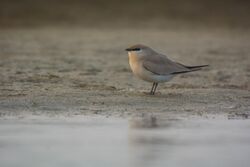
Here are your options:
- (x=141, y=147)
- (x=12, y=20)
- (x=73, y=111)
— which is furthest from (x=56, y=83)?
(x=12, y=20)

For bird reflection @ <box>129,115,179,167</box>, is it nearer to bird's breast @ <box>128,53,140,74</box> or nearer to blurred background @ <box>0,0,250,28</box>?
bird's breast @ <box>128,53,140,74</box>

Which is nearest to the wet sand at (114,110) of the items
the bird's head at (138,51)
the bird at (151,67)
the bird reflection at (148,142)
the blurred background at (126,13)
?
the bird reflection at (148,142)

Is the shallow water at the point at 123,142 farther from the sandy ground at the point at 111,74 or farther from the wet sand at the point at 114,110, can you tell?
the sandy ground at the point at 111,74

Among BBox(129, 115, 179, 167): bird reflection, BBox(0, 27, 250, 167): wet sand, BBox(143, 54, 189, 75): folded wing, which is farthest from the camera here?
BBox(143, 54, 189, 75): folded wing

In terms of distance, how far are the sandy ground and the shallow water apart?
726 millimetres

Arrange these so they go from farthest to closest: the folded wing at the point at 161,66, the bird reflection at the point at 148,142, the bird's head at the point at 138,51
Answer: the bird's head at the point at 138,51
the folded wing at the point at 161,66
the bird reflection at the point at 148,142

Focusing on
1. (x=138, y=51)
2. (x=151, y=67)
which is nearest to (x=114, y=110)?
(x=151, y=67)

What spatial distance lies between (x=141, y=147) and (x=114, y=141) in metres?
0.43

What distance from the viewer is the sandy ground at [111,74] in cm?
1165

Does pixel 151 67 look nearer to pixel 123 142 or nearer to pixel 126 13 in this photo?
pixel 123 142

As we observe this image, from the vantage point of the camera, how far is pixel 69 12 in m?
26.5

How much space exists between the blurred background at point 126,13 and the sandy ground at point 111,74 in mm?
896

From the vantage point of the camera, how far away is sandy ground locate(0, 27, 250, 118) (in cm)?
1165

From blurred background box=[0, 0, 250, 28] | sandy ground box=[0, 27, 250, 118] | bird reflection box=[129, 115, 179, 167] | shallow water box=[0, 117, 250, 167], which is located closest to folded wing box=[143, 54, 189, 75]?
sandy ground box=[0, 27, 250, 118]
